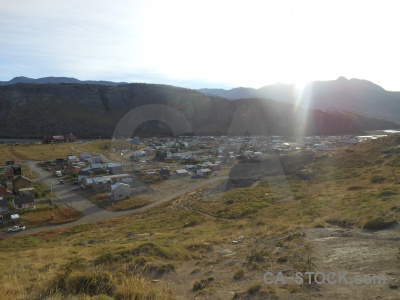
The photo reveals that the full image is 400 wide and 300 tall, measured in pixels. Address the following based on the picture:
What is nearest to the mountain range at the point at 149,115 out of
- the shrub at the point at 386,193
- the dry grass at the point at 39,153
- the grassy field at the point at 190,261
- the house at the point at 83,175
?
the dry grass at the point at 39,153

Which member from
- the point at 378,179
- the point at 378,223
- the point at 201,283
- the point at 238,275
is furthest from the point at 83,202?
the point at 378,223

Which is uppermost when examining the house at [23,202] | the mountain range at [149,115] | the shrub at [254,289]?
the mountain range at [149,115]

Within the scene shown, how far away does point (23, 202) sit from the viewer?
89.8 feet

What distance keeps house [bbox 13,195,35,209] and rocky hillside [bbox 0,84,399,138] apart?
243ft

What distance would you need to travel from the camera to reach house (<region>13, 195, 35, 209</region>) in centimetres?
2723

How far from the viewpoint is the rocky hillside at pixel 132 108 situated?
102250mm

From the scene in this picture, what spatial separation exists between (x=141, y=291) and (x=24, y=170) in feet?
155

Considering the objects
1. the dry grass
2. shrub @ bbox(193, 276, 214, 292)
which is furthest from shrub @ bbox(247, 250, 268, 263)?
the dry grass

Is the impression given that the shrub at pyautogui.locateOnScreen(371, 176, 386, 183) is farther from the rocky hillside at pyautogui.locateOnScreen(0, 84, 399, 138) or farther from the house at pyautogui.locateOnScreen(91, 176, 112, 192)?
the rocky hillside at pyautogui.locateOnScreen(0, 84, 399, 138)

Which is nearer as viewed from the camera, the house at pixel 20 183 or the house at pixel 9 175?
the house at pixel 20 183

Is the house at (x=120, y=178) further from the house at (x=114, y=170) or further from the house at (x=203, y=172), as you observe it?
the house at (x=203, y=172)

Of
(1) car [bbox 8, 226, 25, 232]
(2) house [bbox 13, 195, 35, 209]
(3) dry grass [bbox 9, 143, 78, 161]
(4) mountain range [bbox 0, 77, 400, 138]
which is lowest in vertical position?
(1) car [bbox 8, 226, 25, 232]

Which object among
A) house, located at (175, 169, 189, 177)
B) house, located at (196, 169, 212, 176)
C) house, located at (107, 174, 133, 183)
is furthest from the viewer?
house, located at (175, 169, 189, 177)

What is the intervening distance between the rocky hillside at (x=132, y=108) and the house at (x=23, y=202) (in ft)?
243
